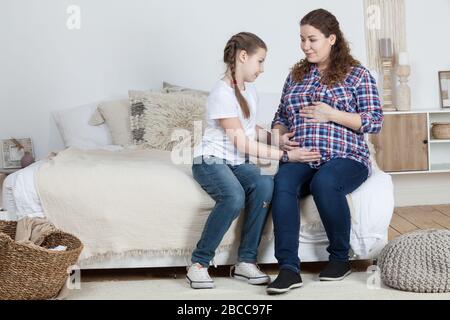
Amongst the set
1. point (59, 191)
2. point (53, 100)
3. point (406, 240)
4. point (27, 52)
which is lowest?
point (406, 240)

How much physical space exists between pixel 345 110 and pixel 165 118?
113 cm

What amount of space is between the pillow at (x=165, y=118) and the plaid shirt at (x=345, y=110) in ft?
2.93

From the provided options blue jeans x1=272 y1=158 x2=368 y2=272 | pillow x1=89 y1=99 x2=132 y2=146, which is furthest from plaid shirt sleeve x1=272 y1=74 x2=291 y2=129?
pillow x1=89 y1=99 x2=132 y2=146

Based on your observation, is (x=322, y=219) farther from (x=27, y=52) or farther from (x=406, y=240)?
(x=27, y=52)

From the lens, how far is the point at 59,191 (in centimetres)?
297

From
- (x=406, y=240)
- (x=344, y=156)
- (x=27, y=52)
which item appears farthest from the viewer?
(x=27, y=52)

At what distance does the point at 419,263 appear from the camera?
2.69 metres

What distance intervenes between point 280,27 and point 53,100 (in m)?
1.34

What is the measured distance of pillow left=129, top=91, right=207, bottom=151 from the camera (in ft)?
12.5

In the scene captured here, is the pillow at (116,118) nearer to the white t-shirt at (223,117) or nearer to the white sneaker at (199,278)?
the white t-shirt at (223,117)

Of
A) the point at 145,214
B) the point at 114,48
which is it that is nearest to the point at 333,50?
the point at 145,214

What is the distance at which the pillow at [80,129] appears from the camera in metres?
4.07

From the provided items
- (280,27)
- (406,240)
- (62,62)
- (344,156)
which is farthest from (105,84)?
(406,240)

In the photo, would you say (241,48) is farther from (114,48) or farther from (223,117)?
(114,48)
